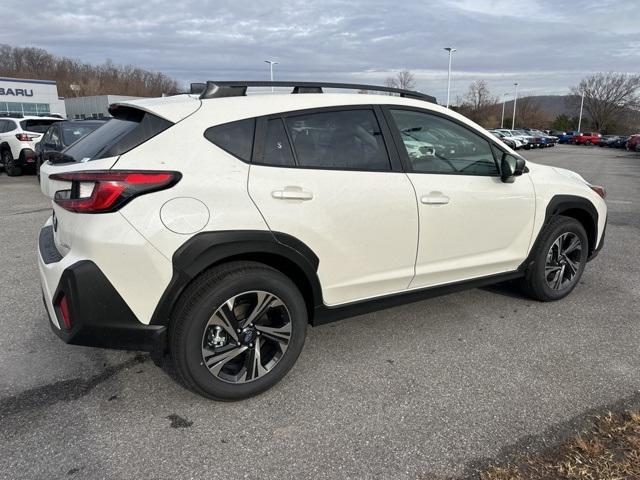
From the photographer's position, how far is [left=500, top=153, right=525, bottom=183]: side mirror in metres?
3.53

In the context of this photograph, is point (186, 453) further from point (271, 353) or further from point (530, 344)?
point (530, 344)

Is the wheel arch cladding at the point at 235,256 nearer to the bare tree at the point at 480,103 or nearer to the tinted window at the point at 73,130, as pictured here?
the tinted window at the point at 73,130

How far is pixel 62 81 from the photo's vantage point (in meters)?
99.8

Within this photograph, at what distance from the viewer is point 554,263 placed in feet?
13.7

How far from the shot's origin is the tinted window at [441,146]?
3.23 m

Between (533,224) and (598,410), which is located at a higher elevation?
(533,224)

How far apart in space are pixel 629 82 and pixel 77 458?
101 meters

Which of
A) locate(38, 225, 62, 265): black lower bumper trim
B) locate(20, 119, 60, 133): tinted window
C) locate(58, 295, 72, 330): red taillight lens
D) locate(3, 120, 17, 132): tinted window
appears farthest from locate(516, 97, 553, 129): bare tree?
locate(58, 295, 72, 330): red taillight lens

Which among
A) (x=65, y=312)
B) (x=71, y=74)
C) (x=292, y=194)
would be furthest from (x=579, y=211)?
(x=71, y=74)

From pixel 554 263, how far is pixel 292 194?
2668 millimetres

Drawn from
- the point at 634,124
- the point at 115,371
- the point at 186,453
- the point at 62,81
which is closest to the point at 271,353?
the point at 186,453

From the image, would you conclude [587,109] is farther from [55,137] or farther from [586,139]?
[55,137]

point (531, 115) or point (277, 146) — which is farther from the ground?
point (531, 115)

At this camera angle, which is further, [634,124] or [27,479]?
[634,124]
